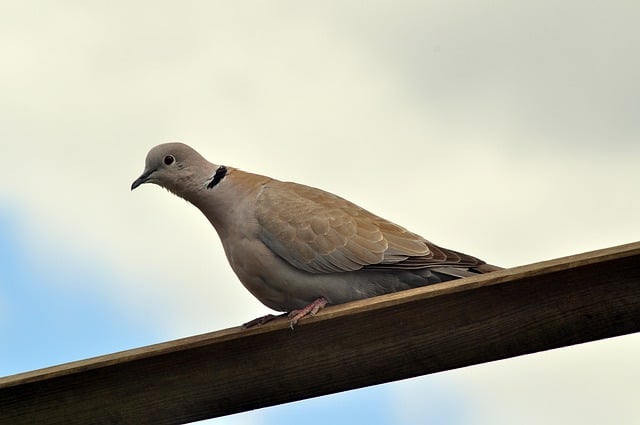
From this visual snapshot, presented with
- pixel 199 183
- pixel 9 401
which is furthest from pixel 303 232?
pixel 9 401

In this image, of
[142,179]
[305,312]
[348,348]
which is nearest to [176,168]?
[142,179]

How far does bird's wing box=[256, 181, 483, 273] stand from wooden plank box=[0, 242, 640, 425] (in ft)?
2.18

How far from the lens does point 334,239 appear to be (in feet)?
12.2

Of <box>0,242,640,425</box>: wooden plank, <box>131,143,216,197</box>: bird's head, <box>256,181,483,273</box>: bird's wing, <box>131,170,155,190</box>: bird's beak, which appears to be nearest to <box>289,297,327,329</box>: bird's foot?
<box>0,242,640,425</box>: wooden plank

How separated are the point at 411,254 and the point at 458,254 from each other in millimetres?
171

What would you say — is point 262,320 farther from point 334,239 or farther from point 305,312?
point 334,239

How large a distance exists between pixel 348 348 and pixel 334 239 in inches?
33.0

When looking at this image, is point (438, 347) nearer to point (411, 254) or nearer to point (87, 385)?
point (411, 254)

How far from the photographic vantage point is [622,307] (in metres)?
2.69

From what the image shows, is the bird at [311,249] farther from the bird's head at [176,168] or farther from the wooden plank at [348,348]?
the wooden plank at [348,348]

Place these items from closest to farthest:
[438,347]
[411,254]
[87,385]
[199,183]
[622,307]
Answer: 1. [622,307]
2. [438,347]
3. [87,385]
4. [411,254]
5. [199,183]

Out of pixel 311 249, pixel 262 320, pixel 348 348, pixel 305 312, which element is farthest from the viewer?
pixel 311 249

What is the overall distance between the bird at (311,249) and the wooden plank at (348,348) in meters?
0.53

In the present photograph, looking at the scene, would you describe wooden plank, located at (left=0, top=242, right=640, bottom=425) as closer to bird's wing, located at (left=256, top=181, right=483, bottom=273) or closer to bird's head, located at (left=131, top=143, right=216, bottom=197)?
bird's wing, located at (left=256, top=181, right=483, bottom=273)
